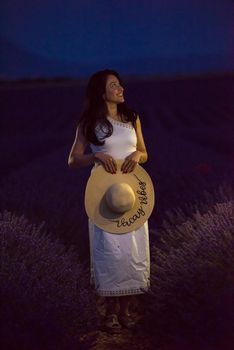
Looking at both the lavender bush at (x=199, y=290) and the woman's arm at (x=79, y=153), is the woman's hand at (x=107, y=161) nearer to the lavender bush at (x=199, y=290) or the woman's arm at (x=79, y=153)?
the woman's arm at (x=79, y=153)

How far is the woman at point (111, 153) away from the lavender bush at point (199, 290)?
7.1 inches

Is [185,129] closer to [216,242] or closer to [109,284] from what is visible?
[216,242]

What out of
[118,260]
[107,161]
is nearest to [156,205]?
[118,260]

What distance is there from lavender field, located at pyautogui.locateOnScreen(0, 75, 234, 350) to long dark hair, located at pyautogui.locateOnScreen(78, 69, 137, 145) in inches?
26.3

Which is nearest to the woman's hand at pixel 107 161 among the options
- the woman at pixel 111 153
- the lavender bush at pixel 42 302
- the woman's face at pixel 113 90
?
the woman at pixel 111 153

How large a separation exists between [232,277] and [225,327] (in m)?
0.25

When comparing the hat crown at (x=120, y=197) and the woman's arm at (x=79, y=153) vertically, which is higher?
the woman's arm at (x=79, y=153)

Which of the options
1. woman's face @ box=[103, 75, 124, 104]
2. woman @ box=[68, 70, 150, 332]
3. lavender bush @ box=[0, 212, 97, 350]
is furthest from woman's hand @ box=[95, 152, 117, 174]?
lavender bush @ box=[0, 212, 97, 350]

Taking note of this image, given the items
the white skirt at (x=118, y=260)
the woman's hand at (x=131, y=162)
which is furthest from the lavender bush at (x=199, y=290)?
the woman's hand at (x=131, y=162)

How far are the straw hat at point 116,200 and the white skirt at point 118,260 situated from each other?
48mm

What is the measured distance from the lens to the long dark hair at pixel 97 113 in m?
3.74

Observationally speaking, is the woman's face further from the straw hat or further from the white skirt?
the white skirt

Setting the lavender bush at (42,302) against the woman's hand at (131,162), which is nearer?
the lavender bush at (42,302)

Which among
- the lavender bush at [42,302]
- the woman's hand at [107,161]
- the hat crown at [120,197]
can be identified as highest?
the woman's hand at [107,161]
